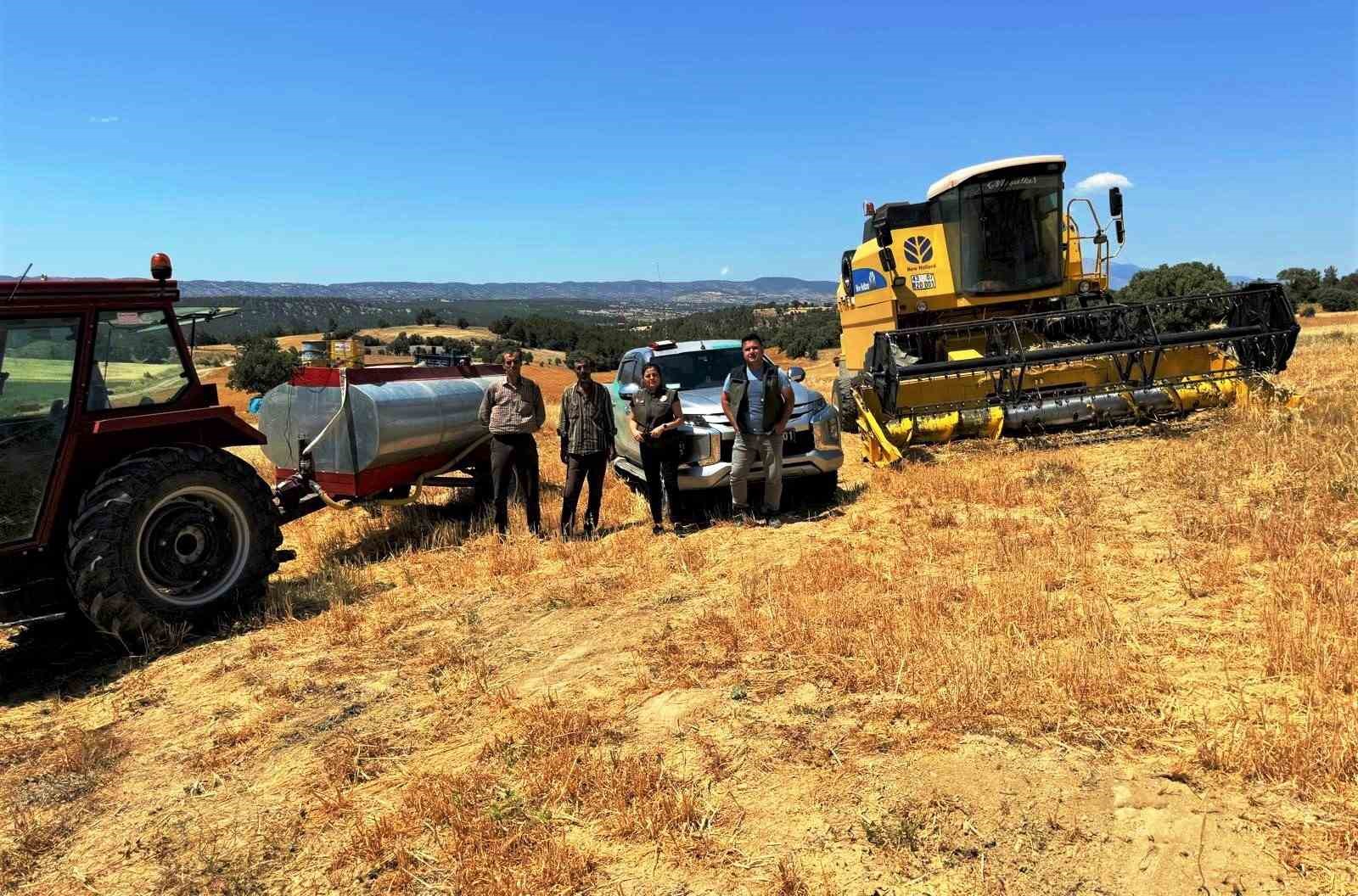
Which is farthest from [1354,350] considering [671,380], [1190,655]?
[1190,655]

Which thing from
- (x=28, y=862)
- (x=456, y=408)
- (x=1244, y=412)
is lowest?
(x=28, y=862)

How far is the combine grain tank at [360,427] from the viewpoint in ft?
24.6

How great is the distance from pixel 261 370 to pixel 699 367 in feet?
85.2

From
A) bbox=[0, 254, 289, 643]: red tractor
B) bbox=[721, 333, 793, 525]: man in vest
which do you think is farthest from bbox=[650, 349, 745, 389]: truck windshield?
bbox=[0, 254, 289, 643]: red tractor

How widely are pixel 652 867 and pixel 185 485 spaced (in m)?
4.20

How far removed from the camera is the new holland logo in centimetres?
1152

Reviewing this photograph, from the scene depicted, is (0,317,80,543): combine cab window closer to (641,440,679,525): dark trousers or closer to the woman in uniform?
the woman in uniform

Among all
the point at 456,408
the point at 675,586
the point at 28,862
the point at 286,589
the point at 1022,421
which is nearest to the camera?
the point at 28,862

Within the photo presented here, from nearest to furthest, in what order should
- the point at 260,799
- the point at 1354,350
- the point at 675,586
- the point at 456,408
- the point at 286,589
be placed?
the point at 260,799
the point at 675,586
the point at 286,589
the point at 456,408
the point at 1354,350

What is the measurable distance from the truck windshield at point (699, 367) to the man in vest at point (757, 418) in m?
1.34

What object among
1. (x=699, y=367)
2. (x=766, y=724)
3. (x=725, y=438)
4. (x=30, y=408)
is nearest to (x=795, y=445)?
(x=725, y=438)

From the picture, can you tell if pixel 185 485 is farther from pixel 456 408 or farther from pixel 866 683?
pixel 866 683

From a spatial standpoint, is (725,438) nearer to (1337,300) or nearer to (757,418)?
(757,418)

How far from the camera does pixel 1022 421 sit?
368 inches
